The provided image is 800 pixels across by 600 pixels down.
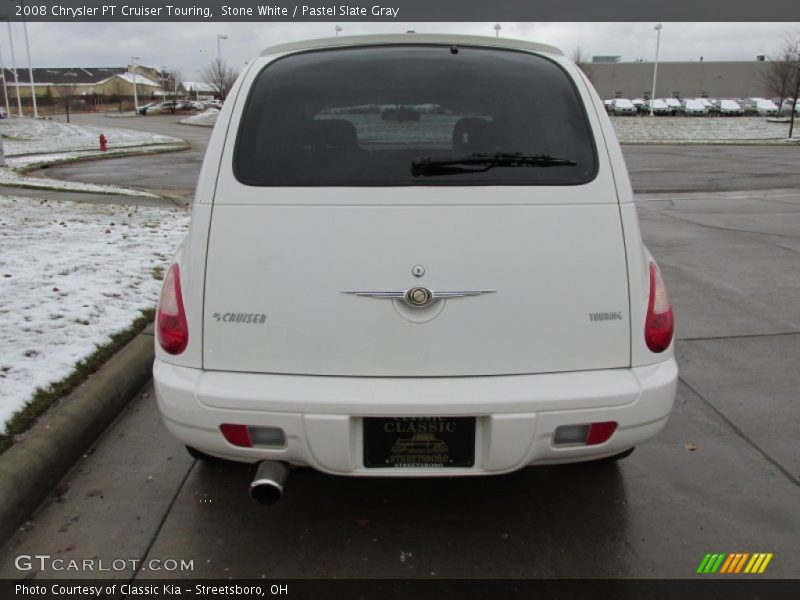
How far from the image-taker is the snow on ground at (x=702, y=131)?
31773mm

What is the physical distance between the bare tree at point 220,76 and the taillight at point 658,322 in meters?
63.9

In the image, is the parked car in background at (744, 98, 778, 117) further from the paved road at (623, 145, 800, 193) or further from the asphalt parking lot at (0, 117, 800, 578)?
the asphalt parking lot at (0, 117, 800, 578)

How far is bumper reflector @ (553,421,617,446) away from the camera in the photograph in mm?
2201

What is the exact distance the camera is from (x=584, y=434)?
7.33ft

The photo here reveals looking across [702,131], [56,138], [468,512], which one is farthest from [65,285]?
[702,131]

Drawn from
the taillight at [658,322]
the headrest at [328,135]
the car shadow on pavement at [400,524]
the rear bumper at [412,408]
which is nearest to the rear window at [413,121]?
the headrest at [328,135]

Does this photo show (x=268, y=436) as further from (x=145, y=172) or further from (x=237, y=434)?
(x=145, y=172)

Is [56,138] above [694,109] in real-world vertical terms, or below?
below

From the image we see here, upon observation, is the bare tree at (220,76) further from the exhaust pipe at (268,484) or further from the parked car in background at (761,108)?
the exhaust pipe at (268,484)

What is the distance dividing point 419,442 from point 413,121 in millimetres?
1304

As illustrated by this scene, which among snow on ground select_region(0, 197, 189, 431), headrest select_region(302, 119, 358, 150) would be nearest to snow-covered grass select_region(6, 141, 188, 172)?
snow on ground select_region(0, 197, 189, 431)

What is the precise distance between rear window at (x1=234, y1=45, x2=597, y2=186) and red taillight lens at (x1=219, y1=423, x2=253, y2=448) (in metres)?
0.86

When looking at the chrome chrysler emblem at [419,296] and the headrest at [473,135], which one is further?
the headrest at [473,135]

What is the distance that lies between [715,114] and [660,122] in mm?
13042
